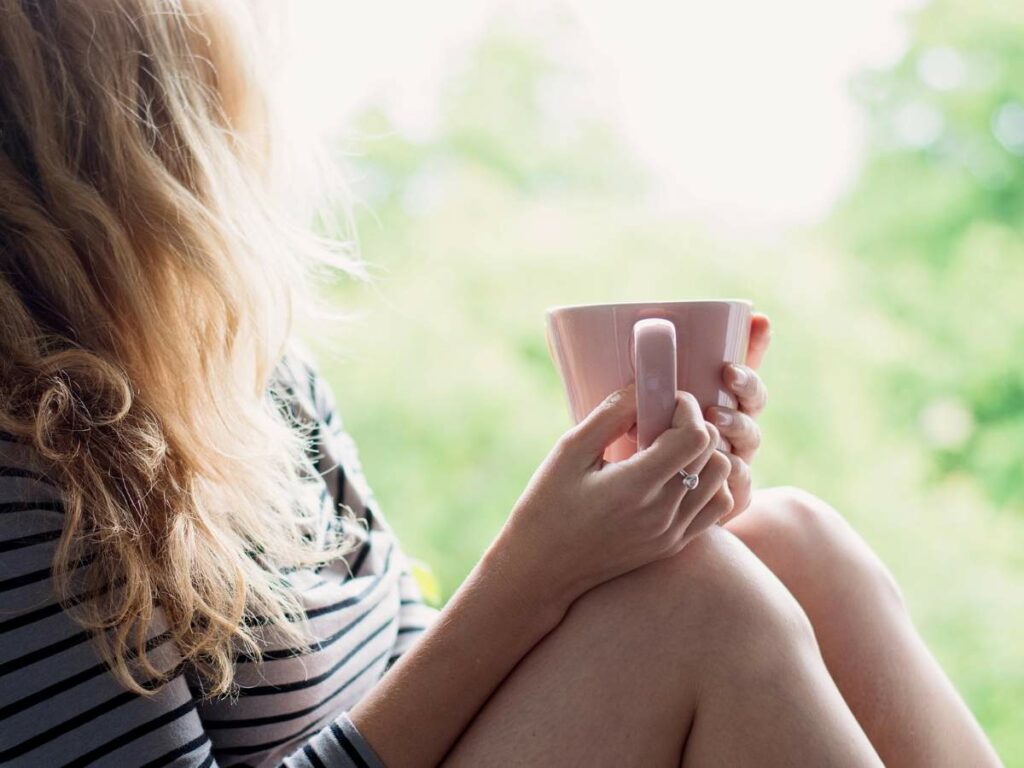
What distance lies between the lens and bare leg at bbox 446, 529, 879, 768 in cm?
60

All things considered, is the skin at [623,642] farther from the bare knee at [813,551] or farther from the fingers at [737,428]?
the bare knee at [813,551]

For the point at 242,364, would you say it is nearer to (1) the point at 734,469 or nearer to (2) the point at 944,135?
(1) the point at 734,469

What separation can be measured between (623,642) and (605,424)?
0.14 metres

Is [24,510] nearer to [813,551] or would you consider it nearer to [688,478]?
[688,478]

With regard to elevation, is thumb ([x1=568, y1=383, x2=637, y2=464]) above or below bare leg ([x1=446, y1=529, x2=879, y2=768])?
above

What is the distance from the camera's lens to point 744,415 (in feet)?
2.31

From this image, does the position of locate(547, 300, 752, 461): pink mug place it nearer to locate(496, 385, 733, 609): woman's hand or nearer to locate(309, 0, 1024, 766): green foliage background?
locate(496, 385, 733, 609): woman's hand

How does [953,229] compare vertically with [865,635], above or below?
above

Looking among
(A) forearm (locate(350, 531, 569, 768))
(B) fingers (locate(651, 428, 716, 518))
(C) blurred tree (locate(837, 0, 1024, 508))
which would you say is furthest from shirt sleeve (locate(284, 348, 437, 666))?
(C) blurred tree (locate(837, 0, 1024, 508))

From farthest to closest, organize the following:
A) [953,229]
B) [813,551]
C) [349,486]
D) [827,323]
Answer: [953,229] < [827,323] < [349,486] < [813,551]

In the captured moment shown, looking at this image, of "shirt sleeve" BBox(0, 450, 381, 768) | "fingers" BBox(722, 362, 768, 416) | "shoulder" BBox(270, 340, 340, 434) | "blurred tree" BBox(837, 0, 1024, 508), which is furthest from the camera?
"blurred tree" BBox(837, 0, 1024, 508)

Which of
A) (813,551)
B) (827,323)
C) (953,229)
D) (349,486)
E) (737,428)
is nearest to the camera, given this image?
(737,428)

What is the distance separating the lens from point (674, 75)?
101 inches

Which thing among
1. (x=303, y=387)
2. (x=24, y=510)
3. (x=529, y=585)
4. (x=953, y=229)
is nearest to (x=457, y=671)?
(x=529, y=585)
